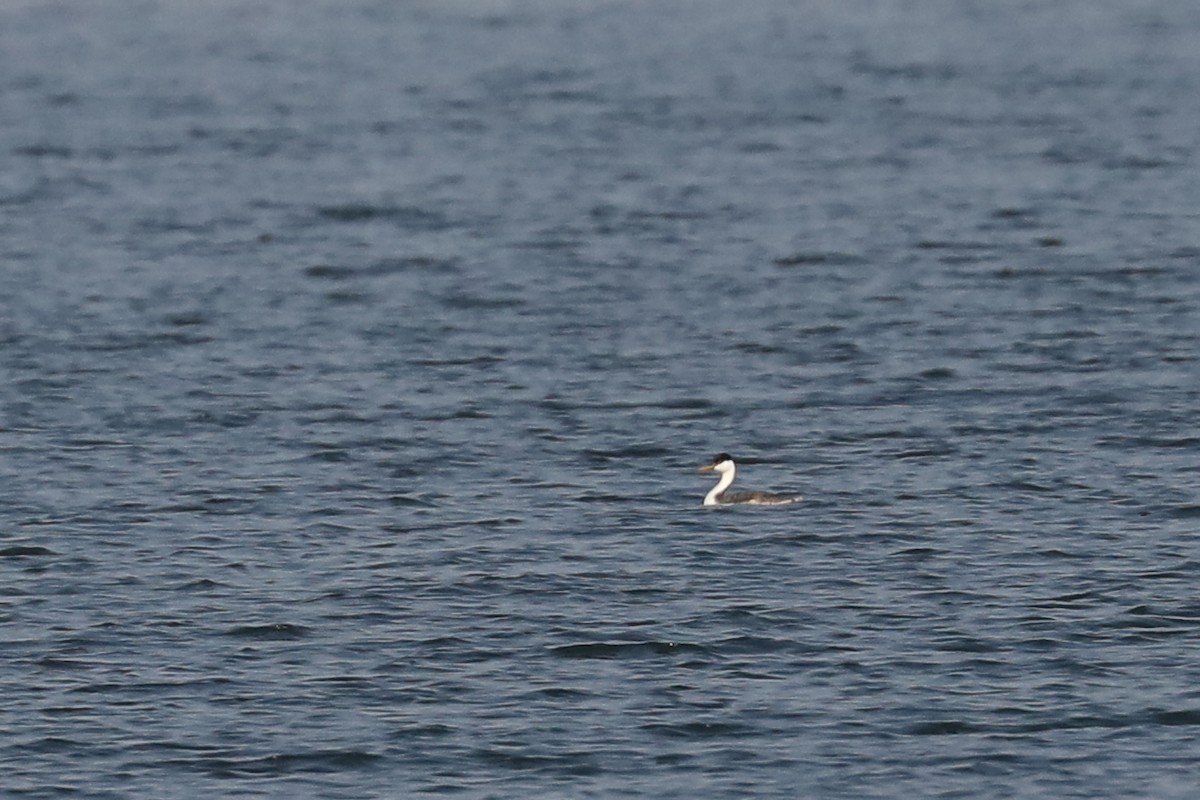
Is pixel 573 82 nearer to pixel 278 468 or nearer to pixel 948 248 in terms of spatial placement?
pixel 948 248

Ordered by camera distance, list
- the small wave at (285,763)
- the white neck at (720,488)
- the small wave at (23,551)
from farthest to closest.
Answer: the white neck at (720,488), the small wave at (23,551), the small wave at (285,763)

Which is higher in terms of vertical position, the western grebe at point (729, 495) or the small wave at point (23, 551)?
the small wave at point (23, 551)

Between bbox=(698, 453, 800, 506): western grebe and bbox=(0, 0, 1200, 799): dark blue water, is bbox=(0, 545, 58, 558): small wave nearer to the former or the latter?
bbox=(0, 0, 1200, 799): dark blue water

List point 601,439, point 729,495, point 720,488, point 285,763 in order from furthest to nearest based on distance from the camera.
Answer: point 601,439 → point 720,488 → point 729,495 → point 285,763

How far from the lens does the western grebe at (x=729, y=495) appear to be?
95.0 ft

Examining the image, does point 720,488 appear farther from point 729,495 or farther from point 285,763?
point 285,763

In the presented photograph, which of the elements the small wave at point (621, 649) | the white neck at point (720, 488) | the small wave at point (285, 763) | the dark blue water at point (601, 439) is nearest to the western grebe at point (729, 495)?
the white neck at point (720, 488)

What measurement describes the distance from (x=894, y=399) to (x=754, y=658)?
10.8 m

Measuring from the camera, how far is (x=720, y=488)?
29.3m

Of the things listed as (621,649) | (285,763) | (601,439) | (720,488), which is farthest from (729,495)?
(285,763)

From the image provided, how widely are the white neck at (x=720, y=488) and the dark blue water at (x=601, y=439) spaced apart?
0.51 ft

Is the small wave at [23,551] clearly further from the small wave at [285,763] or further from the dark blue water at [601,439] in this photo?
the small wave at [285,763]

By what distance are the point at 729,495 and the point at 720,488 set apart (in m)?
0.24

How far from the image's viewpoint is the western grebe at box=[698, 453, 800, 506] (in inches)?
1141
